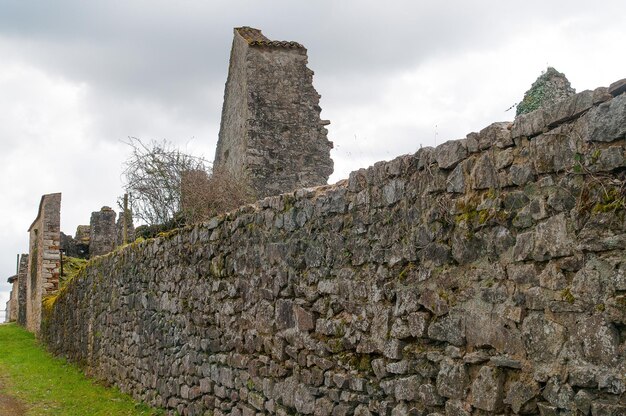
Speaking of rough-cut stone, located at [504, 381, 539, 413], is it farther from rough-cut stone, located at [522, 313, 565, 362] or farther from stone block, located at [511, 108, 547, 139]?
stone block, located at [511, 108, 547, 139]

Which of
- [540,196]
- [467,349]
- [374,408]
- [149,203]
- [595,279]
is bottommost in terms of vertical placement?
[374,408]

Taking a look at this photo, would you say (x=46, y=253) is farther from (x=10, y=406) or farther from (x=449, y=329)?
(x=449, y=329)

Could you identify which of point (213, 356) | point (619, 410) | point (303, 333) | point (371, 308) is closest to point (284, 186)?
point (213, 356)

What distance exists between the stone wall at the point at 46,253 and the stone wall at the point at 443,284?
16.1 metres

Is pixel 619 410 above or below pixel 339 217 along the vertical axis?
below

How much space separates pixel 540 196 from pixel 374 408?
216 cm

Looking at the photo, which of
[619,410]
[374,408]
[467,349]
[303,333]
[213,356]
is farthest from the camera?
[213,356]

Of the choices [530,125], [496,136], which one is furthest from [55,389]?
[530,125]

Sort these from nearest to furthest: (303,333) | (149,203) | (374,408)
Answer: (374,408), (303,333), (149,203)

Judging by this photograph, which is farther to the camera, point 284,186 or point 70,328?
point 70,328

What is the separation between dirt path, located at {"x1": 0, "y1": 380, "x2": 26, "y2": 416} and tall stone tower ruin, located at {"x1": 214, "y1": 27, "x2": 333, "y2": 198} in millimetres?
5679

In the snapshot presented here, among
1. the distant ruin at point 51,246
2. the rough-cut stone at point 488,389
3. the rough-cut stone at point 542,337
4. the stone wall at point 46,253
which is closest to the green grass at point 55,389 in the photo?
the stone wall at point 46,253

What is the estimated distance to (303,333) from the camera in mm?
6062

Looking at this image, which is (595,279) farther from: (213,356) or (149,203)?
(149,203)
